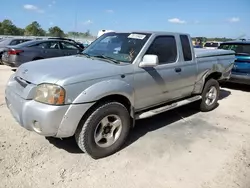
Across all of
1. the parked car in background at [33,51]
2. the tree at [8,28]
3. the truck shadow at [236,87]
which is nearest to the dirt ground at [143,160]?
the truck shadow at [236,87]

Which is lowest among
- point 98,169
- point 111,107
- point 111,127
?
point 98,169

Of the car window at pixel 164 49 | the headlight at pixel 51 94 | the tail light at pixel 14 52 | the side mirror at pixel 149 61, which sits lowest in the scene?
the tail light at pixel 14 52

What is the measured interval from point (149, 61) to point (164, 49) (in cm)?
86

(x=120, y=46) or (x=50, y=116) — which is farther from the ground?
(x=120, y=46)

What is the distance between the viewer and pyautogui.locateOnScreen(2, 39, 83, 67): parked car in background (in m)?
9.83

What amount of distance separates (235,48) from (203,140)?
215 inches

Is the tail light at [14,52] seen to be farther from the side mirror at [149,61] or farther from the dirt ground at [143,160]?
the side mirror at [149,61]

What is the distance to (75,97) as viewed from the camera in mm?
3096

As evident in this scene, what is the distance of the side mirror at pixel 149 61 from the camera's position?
3.73 m

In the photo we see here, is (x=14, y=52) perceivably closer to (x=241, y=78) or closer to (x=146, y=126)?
(x=146, y=126)

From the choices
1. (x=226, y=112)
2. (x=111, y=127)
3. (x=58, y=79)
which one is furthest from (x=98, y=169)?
(x=226, y=112)

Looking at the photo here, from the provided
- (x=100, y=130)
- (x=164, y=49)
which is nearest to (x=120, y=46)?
(x=164, y=49)

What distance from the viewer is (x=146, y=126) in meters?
4.82

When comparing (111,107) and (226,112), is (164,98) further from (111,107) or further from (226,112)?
(226,112)
